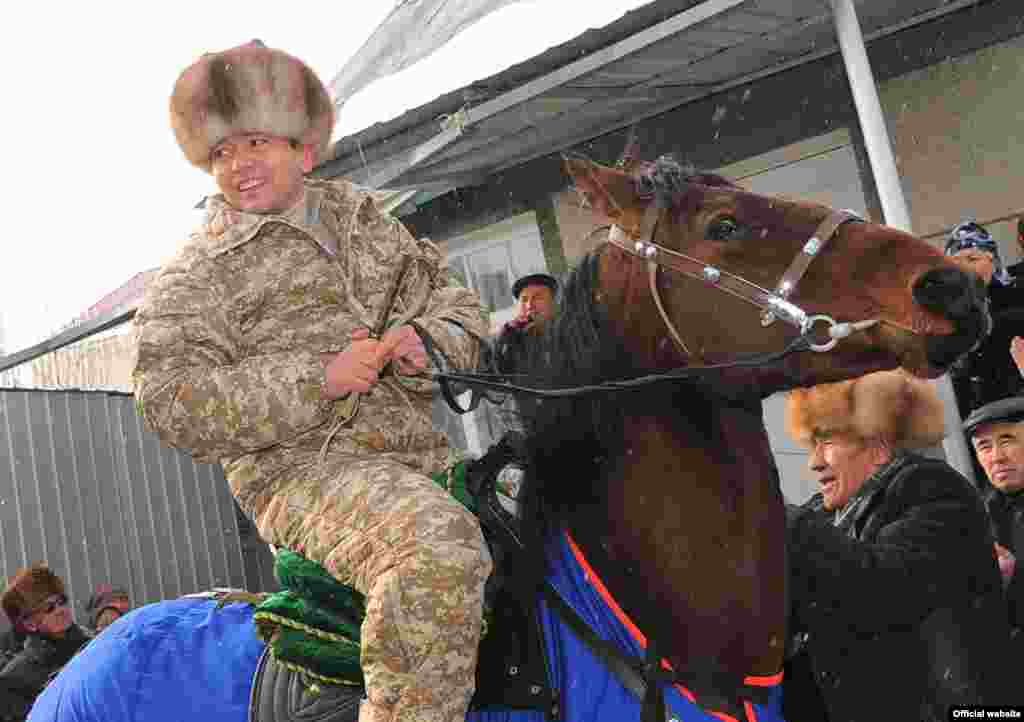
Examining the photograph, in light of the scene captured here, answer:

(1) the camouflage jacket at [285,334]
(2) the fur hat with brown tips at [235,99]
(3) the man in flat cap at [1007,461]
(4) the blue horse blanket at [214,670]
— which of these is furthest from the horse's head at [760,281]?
(3) the man in flat cap at [1007,461]

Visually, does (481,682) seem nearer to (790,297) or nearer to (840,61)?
(790,297)

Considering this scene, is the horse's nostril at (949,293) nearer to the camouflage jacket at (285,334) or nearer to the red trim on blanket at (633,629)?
the red trim on blanket at (633,629)

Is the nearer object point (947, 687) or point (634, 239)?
point (634, 239)

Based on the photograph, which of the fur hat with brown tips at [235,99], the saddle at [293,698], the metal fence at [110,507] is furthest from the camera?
the metal fence at [110,507]

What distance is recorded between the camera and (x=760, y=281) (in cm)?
244

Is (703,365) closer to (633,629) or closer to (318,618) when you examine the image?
(633,629)

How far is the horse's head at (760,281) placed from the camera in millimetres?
2248

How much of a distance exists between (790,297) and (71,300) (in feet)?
39.5

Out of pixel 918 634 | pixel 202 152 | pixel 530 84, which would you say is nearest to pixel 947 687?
pixel 918 634

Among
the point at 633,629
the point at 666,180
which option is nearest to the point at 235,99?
the point at 666,180

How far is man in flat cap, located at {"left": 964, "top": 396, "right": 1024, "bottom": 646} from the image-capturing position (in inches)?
153

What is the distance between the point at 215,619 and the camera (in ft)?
9.89

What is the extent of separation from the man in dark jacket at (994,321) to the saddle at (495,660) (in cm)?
278

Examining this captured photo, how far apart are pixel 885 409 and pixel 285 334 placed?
79.5 inches
